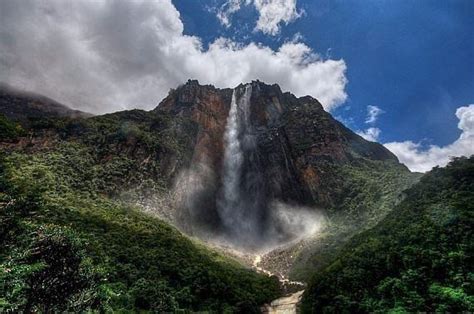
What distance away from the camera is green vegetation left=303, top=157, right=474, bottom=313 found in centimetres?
2475

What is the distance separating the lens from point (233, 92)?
5507 inches

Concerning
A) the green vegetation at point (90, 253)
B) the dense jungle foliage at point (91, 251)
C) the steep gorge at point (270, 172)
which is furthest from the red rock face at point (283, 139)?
the green vegetation at point (90, 253)

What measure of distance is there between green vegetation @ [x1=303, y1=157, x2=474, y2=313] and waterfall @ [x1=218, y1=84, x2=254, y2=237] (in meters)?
56.2

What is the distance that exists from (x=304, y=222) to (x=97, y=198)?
174ft

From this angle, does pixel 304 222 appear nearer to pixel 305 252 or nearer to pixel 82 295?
pixel 305 252

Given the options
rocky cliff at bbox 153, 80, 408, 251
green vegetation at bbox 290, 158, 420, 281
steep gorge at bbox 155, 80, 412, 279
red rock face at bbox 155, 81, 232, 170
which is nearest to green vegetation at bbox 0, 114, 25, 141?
steep gorge at bbox 155, 80, 412, 279

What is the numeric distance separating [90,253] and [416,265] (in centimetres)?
3552

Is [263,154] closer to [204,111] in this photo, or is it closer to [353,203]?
[204,111]

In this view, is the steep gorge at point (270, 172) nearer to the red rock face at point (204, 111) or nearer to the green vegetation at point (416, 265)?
the red rock face at point (204, 111)

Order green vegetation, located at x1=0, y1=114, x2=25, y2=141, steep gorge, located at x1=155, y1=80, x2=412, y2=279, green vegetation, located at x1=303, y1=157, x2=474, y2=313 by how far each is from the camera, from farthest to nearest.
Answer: steep gorge, located at x1=155, y1=80, x2=412, y2=279
green vegetation, located at x1=0, y1=114, x2=25, y2=141
green vegetation, located at x1=303, y1=157, x2=474, y2=313

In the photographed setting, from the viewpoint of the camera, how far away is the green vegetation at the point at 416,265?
24750mm

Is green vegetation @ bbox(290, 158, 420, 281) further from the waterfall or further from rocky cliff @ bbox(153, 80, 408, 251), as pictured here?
the waterfall

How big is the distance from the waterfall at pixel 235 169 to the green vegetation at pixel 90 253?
3479cm

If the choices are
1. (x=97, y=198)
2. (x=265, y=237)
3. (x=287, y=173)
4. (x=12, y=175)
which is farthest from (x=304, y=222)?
(x=12, y=175)
